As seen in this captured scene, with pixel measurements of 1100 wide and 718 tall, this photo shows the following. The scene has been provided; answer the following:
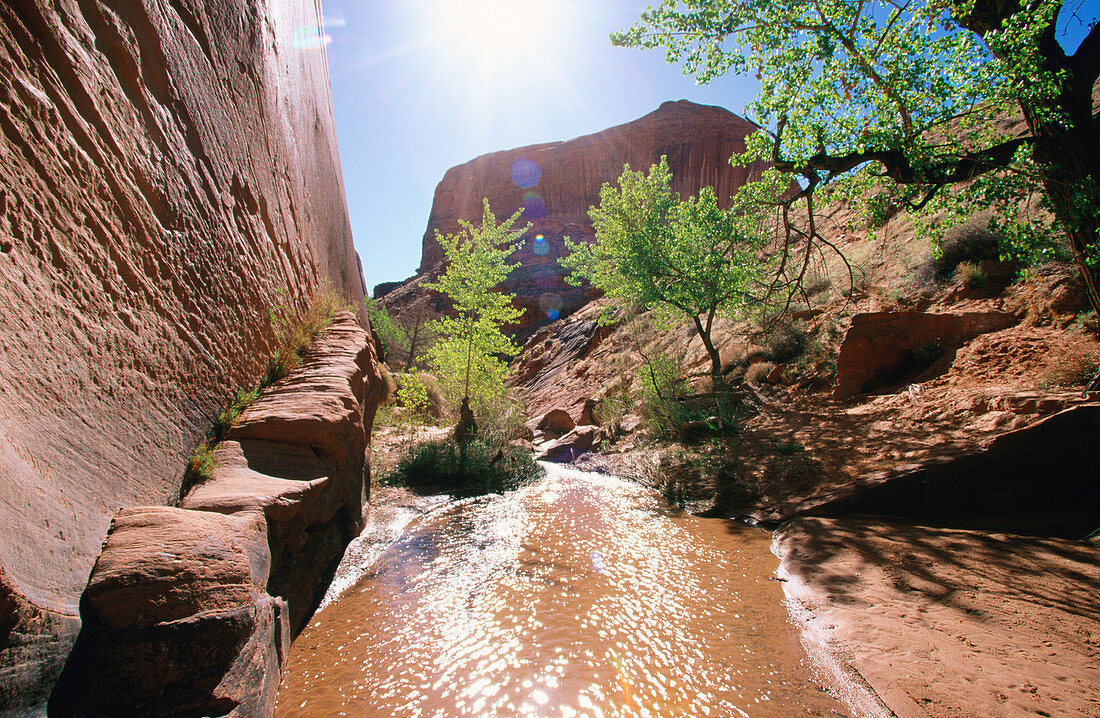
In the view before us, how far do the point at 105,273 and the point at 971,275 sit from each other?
11.3m

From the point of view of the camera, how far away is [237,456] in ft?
8.50

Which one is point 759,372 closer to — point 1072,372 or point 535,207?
point 1072,372

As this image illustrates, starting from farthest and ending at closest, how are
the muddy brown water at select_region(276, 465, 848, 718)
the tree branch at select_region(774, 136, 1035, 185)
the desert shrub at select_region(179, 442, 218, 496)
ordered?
the tree branch at select_region(774, 136, 1035, 185) < the desert shrub at select_region(179, 442, 218, 496) < the muddy brown water at select_region(276, 465, 848, 718)

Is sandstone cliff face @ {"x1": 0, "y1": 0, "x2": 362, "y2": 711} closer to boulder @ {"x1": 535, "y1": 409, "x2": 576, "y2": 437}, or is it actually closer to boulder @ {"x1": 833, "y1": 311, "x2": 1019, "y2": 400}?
boulder @ {"x1": 833, "y1": 311, "x2": 1019, "y2": 400}

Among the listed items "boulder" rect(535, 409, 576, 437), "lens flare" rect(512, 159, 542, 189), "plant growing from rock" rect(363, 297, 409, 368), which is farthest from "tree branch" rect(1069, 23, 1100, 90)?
"lens flare" rect(512, 159, 542, 189)

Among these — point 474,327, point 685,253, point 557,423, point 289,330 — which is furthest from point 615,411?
point 289,330

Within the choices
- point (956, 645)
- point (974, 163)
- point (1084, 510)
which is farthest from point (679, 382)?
point (956, 645)

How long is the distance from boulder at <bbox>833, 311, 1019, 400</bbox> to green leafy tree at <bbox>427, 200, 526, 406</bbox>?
622 cm

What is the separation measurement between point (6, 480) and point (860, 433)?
7.60m

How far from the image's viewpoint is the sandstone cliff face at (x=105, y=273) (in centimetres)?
135

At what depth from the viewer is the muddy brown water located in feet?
6.67

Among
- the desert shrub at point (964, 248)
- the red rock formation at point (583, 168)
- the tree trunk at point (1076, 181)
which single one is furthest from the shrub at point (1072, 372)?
the red rock formation at point (583, 168)

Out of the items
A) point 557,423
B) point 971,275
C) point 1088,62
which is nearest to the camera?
point 1088,62

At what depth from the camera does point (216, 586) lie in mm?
1611
